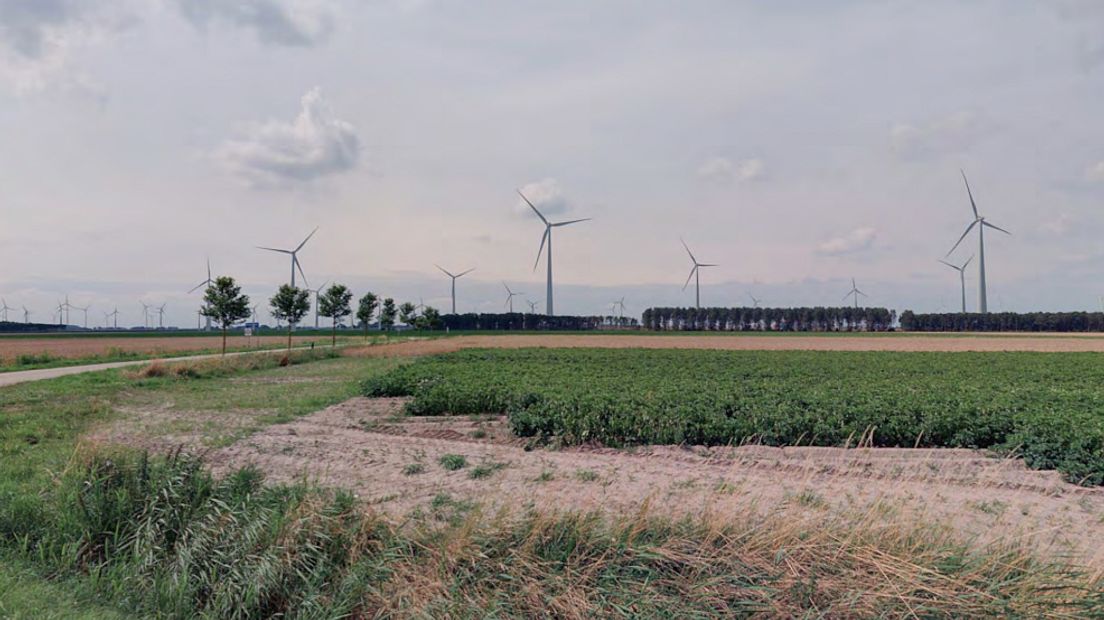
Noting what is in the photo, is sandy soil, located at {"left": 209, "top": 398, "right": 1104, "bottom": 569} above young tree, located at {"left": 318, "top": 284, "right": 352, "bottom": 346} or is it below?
below

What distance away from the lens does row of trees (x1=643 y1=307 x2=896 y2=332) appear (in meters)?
148

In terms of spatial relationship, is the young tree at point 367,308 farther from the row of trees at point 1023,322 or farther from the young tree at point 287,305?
the row of trees at point 1023,322

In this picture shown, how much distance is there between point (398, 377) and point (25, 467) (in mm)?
12309

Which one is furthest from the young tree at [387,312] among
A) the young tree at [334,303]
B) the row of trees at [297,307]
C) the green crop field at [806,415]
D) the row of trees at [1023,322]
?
the row of trees at [1023,322]

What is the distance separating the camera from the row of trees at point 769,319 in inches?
5822

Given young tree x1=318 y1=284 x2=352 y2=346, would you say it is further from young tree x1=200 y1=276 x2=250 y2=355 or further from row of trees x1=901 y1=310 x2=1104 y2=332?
row of trees x1=901 y1=310 x2=1104 y2=332

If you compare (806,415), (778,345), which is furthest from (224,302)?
(778,345)

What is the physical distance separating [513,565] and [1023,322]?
5855 inches

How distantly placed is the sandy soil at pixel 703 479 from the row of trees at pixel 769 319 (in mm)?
146699

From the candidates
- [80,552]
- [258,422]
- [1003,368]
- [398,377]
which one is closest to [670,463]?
[80,552]

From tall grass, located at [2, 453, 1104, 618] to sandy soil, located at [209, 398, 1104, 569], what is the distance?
57 cm

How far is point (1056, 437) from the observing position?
1062cm

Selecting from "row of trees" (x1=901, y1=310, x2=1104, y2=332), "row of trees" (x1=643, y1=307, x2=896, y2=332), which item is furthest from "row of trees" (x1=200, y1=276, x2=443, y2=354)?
"row of trees" (x1=901, y1=310, x2=1104, y2=332)

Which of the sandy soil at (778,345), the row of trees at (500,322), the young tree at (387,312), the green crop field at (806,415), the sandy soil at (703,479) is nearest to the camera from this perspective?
the sandy soil at (703,479)
